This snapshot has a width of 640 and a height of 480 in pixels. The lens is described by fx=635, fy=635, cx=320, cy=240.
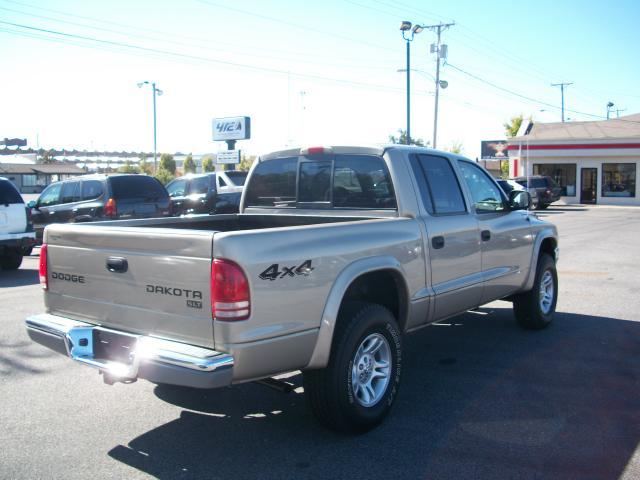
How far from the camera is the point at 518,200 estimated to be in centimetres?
652

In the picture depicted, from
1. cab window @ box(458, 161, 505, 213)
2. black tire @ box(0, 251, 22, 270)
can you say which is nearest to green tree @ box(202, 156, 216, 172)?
black tire @ box(0, 251, 22, 270)

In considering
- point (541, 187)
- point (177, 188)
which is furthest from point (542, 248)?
point (541, 187)

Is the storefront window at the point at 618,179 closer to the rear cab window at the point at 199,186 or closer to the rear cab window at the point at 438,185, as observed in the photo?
the rear cab window at the point at 199,186

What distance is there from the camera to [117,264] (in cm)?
390

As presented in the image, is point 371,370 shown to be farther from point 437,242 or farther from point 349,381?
point 437,242

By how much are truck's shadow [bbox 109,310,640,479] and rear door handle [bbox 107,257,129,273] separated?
45.0 inches

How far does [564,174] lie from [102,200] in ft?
118

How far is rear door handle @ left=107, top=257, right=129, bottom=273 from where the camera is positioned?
3.87 metres

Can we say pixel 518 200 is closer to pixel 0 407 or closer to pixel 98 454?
pixel 98 454

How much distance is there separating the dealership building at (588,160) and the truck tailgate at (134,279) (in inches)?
1640

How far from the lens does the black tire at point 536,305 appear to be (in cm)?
678

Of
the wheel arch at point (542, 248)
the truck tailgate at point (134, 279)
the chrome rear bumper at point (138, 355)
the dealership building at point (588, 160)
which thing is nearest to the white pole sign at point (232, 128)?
the dealership building at point (588, 160)

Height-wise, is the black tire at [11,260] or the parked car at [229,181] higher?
the parked car at [229,181]

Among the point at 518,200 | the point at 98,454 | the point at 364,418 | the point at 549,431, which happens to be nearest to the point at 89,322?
the point at 98,454
